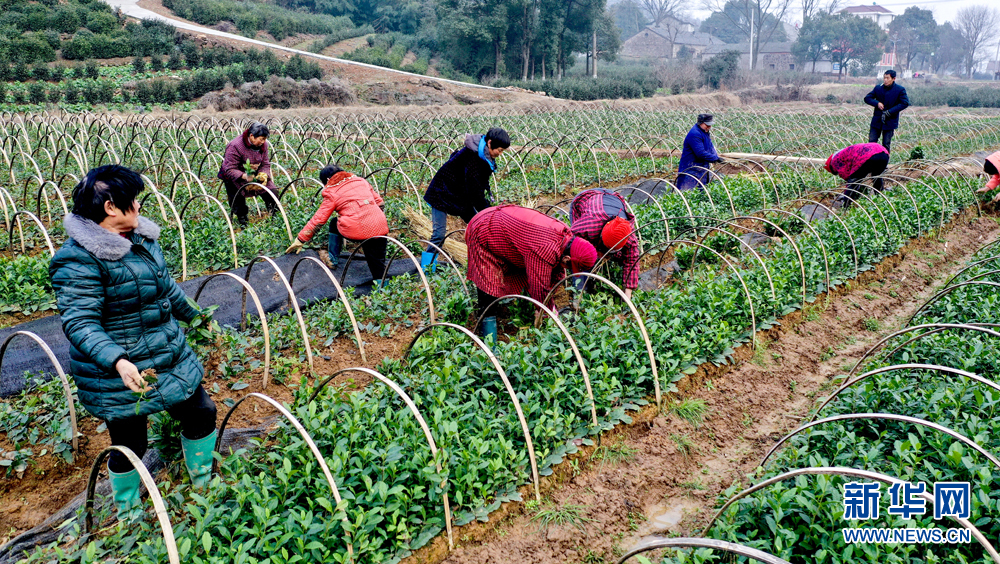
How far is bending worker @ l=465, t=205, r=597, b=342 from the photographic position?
4500 mm

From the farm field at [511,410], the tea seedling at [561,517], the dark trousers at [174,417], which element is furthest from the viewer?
the tea seedling at [561,517]

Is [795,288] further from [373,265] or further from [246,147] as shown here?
[246,147]

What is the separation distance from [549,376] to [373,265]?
308 centimetres

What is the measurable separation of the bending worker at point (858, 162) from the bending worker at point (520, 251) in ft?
19.4

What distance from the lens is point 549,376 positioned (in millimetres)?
4145

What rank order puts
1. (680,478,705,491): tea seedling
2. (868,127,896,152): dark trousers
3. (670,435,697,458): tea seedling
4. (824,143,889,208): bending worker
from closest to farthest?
(680,478,705,491): tea seedling < (670,435,697,458): tea seedling < (824,143,889,208): bending worker < (868,127,896,152): dark trousers

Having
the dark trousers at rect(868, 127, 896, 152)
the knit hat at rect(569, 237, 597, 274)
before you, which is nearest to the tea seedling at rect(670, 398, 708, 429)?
the knit hat at rect(569, 237, 597, 274)

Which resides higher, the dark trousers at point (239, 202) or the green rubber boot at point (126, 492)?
the dark trousers at point (239, 202)

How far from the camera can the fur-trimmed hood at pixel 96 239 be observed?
8.84ft

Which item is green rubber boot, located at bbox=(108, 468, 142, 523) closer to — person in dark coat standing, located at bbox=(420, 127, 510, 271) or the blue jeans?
person in dark coat standing, located at bbox=(420, 127, 510, 271)

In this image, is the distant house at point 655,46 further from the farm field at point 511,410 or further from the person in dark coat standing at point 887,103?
the farm field at point 511,410

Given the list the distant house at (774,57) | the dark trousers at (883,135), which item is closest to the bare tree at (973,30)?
the distant house at (774,57)

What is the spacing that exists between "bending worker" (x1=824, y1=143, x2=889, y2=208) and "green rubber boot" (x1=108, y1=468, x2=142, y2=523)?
894cm

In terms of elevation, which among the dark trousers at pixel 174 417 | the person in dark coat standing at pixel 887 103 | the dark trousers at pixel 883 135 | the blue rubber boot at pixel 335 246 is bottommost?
the dark trousers at pixel 174 417
